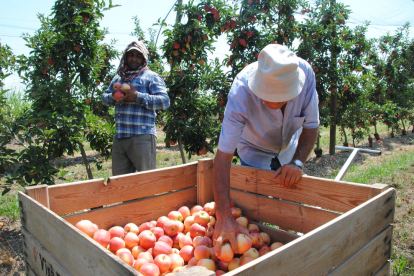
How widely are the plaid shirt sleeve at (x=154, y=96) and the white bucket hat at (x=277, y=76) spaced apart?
1.49 m

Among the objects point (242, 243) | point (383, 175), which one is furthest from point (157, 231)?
point (383, 175)

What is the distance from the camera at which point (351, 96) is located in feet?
23.4

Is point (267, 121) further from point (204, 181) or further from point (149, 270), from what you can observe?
point (149, 270)

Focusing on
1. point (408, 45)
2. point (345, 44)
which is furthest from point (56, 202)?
point (408, 45)

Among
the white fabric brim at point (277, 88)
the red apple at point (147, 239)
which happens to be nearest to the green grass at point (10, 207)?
the red apple at point (147, 239)

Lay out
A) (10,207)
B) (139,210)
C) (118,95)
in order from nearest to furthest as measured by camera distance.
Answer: (139,210) → (118,95) → (10,207)

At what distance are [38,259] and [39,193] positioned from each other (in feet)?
1.05

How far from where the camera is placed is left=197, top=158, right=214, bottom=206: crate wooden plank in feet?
7.40

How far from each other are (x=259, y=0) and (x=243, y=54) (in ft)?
2.66

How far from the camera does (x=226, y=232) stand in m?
1.45

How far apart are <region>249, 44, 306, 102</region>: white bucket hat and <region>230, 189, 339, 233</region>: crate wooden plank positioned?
2.26 ft

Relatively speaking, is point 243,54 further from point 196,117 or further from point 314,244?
point 314,244

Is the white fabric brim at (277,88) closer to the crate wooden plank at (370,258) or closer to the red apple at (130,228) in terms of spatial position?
the crate wooden plank at (370,258)

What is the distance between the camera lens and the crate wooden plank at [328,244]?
0.97 metres
